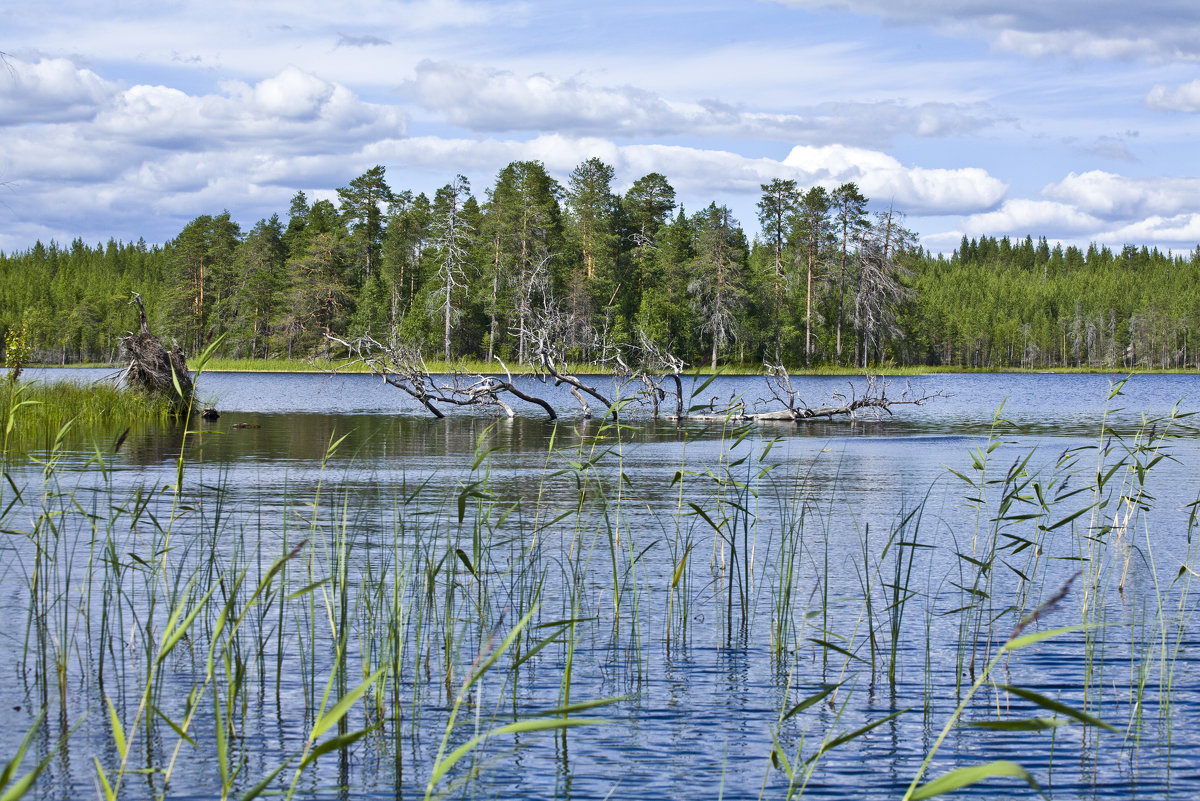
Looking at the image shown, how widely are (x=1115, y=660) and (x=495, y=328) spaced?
204 feet

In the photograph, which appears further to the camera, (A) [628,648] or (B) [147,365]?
(B) [147,365]

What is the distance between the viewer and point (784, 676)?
5867 millimetres

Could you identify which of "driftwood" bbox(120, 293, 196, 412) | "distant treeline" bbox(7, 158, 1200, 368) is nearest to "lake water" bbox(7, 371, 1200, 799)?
"driftwood" bbox(120, 293, 196, 412)

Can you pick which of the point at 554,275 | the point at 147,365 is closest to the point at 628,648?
the point at 147,365

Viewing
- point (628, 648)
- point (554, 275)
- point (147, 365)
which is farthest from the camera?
point (554, 275)

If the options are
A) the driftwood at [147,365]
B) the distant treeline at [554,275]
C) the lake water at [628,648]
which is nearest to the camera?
the lake water at [628,648]

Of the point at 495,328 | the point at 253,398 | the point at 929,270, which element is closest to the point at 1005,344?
the point at 929,270

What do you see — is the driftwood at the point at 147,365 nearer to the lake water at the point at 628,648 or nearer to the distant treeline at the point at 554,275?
the lake water at the point at 628,648

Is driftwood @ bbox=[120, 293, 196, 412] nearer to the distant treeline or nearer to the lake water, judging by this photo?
the lake water

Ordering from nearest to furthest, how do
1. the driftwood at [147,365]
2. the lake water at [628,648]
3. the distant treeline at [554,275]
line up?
the lake water at [628,648], the driftwood at [147,365], the distant treeline at [554,275]

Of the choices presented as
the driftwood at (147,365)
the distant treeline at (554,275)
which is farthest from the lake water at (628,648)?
the distant treeline at (554,275)

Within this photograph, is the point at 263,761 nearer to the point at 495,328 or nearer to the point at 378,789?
the point at 378,789

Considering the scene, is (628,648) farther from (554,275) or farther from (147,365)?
(554,275)

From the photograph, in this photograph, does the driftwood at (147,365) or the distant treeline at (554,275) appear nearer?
the driftwood at (147,365)
